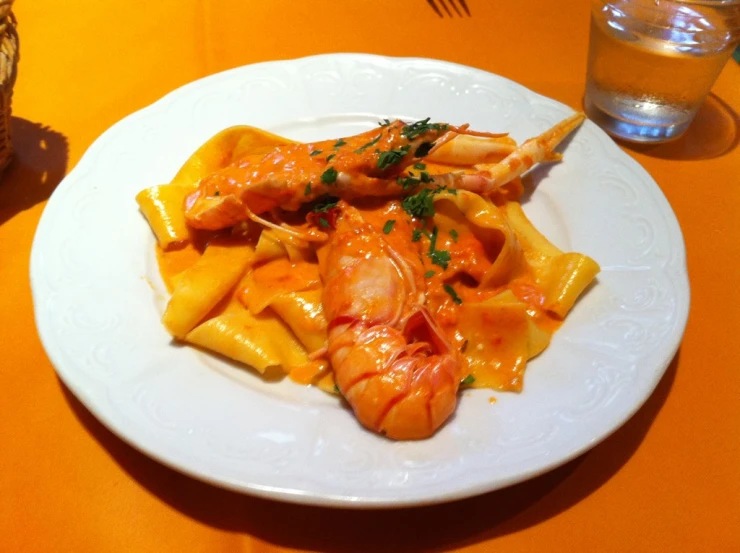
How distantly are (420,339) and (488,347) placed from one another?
0.27m

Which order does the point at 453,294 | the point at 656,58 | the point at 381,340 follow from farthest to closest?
the point at 656,58 → the point at 453,294 → the point at 381,340

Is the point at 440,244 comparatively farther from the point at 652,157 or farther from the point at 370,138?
the point at 652,157

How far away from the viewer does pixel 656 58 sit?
3.16 metres

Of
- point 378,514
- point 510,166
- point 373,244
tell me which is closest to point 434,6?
point 510,166

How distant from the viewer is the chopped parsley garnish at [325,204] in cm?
277

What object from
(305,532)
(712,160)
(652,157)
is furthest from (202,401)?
(712,160)

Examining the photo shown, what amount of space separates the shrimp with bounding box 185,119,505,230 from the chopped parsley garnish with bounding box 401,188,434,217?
0.38ft

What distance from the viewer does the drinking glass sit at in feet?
10.2

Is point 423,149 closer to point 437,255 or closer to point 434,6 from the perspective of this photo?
point 437,255

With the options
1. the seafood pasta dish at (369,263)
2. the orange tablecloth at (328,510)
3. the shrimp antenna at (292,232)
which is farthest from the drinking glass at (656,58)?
the shrimp antenna at (292,232)

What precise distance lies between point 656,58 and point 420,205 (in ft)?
5.05

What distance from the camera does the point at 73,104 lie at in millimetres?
3607

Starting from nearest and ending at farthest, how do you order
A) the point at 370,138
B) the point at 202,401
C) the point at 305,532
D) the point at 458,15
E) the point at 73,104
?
the point at 305,532 < the point at 202,401 < the point at 370,138 < the point at 73,104 < the point at 458,15

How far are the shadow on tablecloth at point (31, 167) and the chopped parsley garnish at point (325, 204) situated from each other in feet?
4.61
